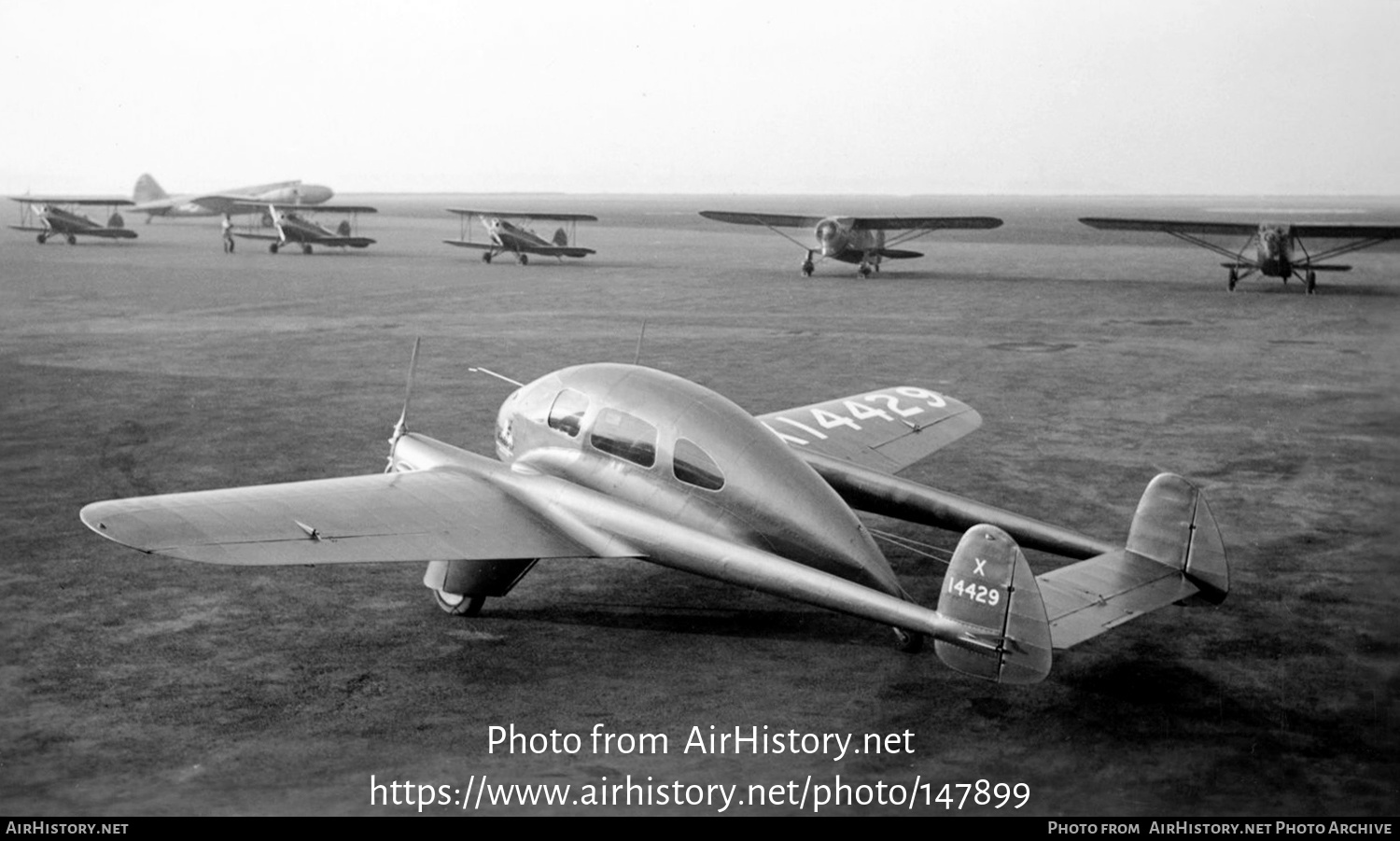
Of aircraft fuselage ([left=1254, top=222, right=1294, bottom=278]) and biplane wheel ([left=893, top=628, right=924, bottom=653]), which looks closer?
biplane wheel ([left=893, top=628, right=924, bottom=653])

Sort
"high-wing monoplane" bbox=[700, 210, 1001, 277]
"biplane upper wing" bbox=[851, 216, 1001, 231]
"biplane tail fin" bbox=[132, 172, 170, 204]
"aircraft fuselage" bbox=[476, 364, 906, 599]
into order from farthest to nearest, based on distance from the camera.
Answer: "biplane tail fin" bbox=[132, 172, 170, 204], "high-wing monoplane" bbox=[700, 210, 1001, 277], "biplane upper wing" bbox=[851, 216, 1001, 231], "aircraft fuselage" bbox=[476, 364, 906, 599]

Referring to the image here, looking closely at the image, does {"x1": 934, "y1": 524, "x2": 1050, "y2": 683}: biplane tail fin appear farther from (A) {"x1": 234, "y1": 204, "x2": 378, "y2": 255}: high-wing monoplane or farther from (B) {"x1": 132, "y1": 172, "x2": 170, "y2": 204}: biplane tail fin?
(B) {"x1": 132, "y1": 172, "x2": 170, "y2": 204}: biplane tail fin

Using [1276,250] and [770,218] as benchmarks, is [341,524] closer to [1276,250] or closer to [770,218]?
[1276,250]

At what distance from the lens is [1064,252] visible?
6262cm

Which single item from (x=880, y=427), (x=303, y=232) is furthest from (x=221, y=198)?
(x=880, y=427)

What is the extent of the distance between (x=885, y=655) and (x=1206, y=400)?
1237 cm

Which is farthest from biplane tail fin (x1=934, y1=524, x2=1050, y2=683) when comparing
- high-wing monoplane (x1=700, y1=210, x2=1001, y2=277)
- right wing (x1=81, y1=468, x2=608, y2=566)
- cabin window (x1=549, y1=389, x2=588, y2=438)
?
high-wing monoplane (x1=700, y1=210, x2=1001, y2=277)

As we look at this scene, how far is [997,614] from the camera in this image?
6.81 meters

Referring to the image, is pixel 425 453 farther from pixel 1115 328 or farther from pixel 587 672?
pixel 1115 328

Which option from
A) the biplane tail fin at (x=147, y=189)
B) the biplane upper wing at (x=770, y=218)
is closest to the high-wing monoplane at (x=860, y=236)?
the biplane upper wing at (x=770, y=218)

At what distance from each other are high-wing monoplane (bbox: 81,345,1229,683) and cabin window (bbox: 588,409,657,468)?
0.01 m

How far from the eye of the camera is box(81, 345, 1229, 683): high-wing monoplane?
7.13m

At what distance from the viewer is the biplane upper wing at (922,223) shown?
137ft

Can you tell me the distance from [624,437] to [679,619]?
1.59m
